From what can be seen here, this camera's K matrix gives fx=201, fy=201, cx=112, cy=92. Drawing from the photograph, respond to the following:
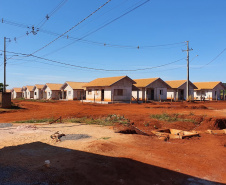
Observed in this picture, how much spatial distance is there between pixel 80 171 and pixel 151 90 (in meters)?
39.2

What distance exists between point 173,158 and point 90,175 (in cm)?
310

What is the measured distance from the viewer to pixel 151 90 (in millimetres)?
43344

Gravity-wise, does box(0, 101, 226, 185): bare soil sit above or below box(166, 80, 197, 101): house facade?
below

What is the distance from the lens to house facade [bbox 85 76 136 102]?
113 ft

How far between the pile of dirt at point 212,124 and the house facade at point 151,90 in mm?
25892

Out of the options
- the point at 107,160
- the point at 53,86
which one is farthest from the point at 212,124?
the point at 53,86

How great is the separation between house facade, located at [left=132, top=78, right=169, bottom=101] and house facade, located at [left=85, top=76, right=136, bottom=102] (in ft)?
13.6

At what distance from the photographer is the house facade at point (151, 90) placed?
40.8 metres

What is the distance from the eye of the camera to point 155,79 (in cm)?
4112

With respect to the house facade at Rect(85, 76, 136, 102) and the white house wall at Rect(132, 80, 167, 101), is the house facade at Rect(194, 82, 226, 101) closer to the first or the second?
the white house wall at Rect(132, 80, 167, 101)

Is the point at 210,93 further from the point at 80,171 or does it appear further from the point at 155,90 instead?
the point at 80,171

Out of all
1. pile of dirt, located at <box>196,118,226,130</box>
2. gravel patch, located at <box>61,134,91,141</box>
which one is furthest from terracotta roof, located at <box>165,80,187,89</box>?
gravel patch, located at <box>61,134,91,141</box>

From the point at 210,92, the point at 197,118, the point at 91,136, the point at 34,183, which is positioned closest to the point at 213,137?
the point at 197,118

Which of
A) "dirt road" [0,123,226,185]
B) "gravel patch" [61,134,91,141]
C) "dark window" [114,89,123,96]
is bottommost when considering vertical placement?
"dirt road" [0,123,226,185]
